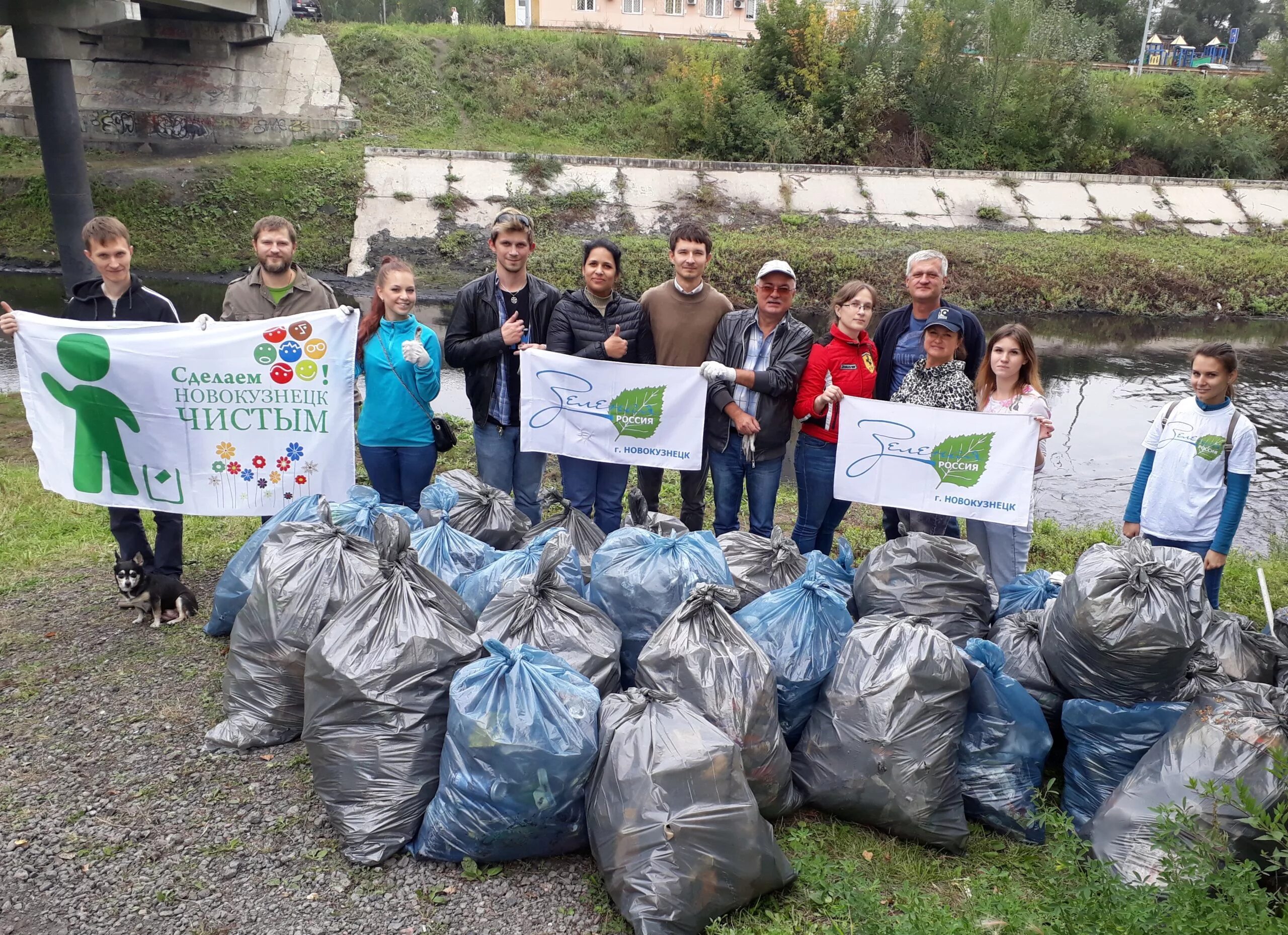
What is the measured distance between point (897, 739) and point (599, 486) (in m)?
Result: 2.47

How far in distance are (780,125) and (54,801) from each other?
21.8m

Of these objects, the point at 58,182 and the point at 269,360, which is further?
the point at 58,182

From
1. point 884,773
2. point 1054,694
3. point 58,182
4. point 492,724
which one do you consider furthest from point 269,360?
point 58,182

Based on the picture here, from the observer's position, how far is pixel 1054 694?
11.0ft

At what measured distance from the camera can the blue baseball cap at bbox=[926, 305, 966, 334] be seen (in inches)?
176

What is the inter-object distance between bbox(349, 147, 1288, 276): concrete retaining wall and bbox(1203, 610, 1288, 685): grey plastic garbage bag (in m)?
15.2

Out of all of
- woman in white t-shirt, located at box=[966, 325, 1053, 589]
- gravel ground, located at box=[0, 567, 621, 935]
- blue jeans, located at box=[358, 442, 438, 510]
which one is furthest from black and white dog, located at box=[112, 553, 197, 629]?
woman in white t-shirt, located at box=[966, 325, 1053, 589]

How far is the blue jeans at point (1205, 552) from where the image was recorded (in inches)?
166

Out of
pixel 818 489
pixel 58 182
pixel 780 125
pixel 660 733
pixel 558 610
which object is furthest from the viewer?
pixel 780 125

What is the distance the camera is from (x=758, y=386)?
455 cm

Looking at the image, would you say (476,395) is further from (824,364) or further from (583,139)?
(583,139)

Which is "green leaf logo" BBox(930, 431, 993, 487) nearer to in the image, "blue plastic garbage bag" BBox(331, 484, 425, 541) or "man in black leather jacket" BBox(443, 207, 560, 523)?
"man in black leather jacket" BBox(443, 207, 560, 523)

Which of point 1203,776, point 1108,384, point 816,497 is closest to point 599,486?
point 816,497

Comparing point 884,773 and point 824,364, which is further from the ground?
point 824,364
